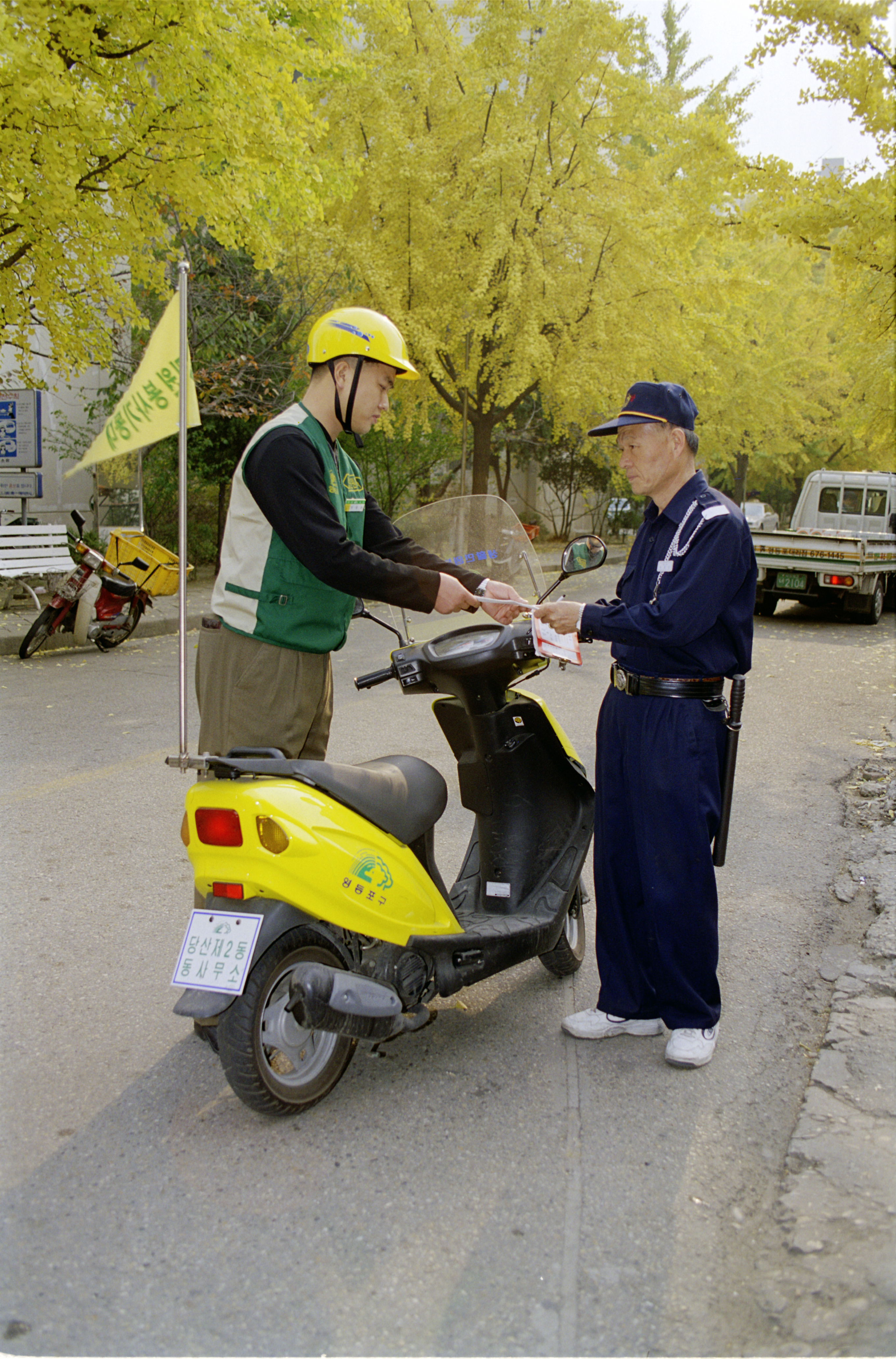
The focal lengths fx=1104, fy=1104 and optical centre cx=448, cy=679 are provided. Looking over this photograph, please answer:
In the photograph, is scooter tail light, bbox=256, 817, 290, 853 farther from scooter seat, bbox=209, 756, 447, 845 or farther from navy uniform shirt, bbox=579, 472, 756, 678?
navy uniform shirt, bbox=579, 472, 756, 678

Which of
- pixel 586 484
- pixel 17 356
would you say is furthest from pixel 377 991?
pixel 586 484

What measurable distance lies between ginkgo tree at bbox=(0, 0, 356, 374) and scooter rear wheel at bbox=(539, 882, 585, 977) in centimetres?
675

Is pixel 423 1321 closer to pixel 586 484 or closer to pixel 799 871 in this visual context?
pixel 799 871

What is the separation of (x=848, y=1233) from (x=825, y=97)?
12823mm

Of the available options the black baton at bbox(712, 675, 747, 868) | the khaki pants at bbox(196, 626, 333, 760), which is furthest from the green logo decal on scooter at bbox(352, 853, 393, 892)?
the black baton at bbox(712, 675, 747, 868)

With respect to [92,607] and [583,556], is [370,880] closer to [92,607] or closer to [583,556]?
[583,556]

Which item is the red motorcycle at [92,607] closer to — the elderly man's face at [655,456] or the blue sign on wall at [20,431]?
the blue sign on wall at [20,431]

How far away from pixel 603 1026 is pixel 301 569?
170cm

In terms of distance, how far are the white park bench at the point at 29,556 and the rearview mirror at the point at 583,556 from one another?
30.7ft

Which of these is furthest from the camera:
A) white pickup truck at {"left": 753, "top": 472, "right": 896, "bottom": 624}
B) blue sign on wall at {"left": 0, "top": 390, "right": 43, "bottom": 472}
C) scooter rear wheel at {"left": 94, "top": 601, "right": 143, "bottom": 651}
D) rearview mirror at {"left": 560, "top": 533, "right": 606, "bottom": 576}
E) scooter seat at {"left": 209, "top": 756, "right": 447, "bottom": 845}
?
white pickup truck at {"left": 753, "top": 472, "right": 896, "bottom": 624}

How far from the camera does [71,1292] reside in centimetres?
227

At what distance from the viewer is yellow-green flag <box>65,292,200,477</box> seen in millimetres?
3471

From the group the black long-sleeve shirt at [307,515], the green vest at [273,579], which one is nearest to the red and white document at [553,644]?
the black long-sleeve shirt at [307,515]

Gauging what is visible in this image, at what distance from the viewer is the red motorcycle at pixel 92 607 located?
404 inches
